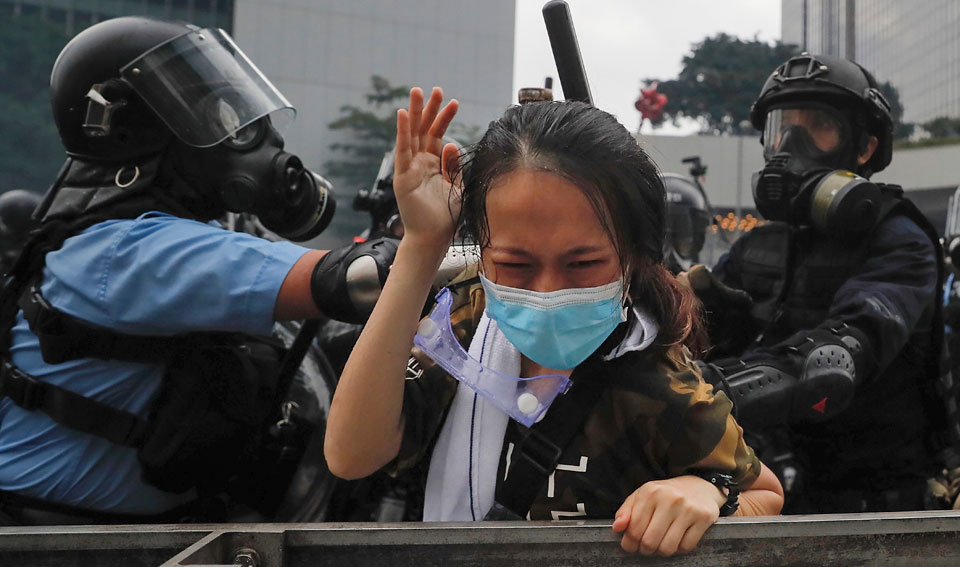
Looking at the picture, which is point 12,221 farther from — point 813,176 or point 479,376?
point 479,376

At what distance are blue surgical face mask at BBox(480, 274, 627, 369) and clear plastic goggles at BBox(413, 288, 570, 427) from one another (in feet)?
0.15

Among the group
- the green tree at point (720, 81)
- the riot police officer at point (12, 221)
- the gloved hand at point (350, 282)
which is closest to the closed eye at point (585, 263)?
the gloved hand at point (350, 282)

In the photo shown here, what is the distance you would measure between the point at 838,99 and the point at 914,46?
Result: 6565cm

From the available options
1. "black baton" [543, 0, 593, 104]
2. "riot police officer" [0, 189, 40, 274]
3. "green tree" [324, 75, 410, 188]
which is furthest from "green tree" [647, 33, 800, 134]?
"black baton" [543, 0, 593, 104]

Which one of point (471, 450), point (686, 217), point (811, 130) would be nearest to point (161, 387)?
point (471, 450)

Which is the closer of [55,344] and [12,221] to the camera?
[55,344]

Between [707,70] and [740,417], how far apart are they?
42191 mm

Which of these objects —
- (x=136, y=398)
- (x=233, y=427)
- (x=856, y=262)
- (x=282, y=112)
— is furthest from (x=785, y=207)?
(x=136, y=398)

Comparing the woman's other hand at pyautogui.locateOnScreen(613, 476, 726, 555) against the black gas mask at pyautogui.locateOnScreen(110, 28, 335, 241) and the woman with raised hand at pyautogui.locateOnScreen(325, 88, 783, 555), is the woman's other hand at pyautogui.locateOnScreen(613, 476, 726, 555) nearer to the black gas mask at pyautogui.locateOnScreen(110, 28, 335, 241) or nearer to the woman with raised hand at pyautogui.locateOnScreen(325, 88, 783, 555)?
the woman with raised hand at pyautogui.locateOnScreen(325, 88, 783, 555)

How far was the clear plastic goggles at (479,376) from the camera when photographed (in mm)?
1400

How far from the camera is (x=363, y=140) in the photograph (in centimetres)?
2788

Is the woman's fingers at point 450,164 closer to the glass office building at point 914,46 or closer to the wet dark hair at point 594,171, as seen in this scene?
the wet dark hair at point 594,171

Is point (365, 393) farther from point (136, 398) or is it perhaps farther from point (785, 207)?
point (785, 207)

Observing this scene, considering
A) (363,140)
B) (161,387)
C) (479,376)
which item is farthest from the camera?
(363,140)
